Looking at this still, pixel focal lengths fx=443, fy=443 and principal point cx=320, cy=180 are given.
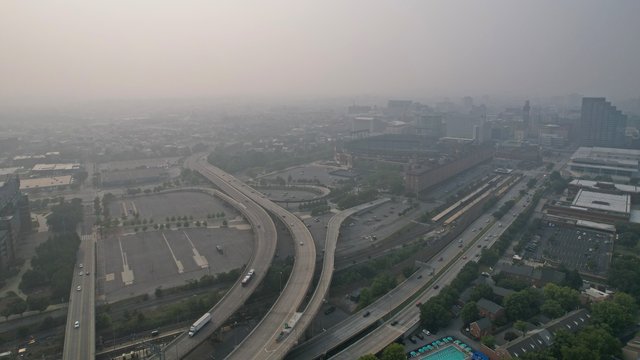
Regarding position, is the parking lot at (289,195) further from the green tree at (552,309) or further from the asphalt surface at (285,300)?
the green tree at (552,309)

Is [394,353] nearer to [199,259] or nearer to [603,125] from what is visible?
[199,259]

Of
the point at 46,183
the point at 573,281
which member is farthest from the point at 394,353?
the point at 46,183

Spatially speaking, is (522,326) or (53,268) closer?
(522,326)

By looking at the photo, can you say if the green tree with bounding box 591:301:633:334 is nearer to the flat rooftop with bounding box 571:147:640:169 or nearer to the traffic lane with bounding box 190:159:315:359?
the traffic lane with bounding box 190:159:315:359

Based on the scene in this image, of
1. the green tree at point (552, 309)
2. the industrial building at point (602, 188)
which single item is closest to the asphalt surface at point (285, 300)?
the green tree at point (552, 309)

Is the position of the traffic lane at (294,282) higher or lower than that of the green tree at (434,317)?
higher

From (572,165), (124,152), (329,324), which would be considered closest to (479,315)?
(329,324)

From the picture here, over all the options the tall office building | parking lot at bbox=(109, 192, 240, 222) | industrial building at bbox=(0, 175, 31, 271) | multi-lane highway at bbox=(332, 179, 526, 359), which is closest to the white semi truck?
multi-lane highway at bbox=(332, 179, 526, 359)
